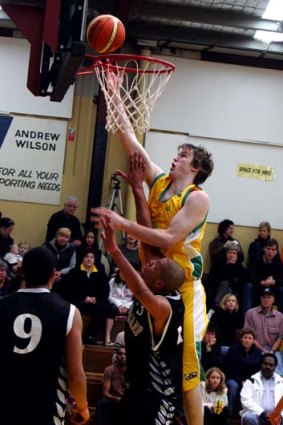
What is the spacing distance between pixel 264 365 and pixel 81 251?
3730mm

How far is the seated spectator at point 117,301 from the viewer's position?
12.4 m

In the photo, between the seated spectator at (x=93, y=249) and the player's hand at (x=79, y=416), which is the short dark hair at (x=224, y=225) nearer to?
the seated spectator at (x=93, y=249)

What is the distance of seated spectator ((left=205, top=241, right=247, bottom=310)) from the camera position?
1362 centimetres

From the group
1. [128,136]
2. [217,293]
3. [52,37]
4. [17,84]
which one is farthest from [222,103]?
[128,136]

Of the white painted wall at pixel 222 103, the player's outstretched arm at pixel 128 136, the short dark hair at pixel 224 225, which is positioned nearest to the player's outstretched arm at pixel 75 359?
the player's outstretched arm at pixel 128 136

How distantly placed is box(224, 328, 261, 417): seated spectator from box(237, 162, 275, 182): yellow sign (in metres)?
4.52

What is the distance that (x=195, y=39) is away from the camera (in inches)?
587

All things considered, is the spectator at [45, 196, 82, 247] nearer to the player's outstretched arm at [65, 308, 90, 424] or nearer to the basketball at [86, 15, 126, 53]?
the basketball at [86, 15, 126, 53]

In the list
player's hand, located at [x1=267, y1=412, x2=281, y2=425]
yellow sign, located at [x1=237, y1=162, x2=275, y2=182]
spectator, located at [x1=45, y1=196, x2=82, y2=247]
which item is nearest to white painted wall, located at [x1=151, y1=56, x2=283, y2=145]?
yellow sign, located at [x1=237, y1=162, x2=275, y2=182]

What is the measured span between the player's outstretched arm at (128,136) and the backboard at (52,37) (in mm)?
345

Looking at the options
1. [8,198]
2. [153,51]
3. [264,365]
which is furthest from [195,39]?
[264,365]

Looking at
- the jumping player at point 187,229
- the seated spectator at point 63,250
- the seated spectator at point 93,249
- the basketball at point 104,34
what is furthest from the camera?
the seated spectator at point 93,249

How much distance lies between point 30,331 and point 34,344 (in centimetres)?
8

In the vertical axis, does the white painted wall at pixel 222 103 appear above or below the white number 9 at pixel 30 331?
above
